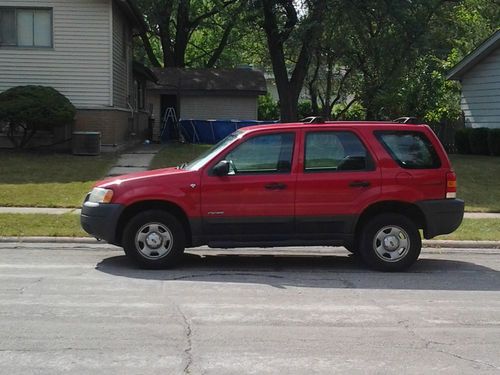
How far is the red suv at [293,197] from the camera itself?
7906 mm

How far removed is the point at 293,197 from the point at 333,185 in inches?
20.5

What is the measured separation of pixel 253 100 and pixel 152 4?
25.6 feet

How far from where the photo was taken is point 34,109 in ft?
62.6

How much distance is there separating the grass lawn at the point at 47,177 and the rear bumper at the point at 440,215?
7737mm

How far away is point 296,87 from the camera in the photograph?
85.8 ft

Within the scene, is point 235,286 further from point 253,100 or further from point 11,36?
point 253,100

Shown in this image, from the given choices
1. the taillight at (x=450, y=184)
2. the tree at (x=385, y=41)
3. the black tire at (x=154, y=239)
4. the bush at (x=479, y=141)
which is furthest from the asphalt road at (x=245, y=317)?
the bush at (x=479, y=141)

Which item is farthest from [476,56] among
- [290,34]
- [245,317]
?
[245,317]

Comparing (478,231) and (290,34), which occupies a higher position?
(290,34)

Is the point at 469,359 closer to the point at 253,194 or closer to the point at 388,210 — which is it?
the point at 388,210

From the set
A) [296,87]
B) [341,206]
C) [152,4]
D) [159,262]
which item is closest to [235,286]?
[159,262]

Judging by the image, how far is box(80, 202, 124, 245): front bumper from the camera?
7.88m

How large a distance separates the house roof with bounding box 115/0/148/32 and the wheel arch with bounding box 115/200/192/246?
49.8ft

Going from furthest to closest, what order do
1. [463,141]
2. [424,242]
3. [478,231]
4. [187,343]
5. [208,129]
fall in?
[208,129], [463,141], [478,231], [424,242], [187,343]
